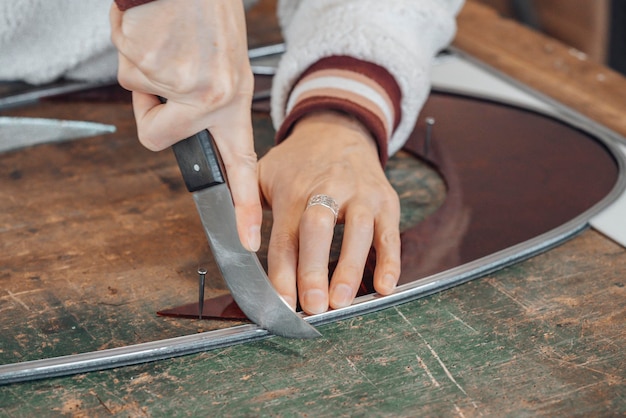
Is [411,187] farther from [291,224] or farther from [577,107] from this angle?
[577,107]

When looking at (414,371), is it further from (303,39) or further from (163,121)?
(303,39)

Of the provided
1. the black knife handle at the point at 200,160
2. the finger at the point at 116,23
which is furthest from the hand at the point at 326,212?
the finger at the point at 116,23

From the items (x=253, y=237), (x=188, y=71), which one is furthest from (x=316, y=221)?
(x=188, y=71)

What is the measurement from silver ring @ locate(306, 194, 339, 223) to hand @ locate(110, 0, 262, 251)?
16 centimetres

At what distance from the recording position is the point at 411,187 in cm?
81

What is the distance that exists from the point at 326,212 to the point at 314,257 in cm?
5

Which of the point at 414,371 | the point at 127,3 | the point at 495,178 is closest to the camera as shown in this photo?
the point at 127,3

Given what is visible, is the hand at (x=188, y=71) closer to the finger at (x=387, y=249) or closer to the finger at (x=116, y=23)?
the finger at (x=116, y=23)

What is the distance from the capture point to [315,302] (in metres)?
0.61

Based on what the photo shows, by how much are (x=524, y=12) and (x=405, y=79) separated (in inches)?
44.9

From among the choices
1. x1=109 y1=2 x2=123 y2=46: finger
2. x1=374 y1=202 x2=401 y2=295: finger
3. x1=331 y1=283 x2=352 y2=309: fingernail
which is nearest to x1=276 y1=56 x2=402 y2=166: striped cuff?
x1=374 y1=202 x2=401 y2=295: finger

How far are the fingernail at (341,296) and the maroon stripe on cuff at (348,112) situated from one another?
0.22 m

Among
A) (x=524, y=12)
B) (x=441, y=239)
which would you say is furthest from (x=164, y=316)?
(x=524, y=12)

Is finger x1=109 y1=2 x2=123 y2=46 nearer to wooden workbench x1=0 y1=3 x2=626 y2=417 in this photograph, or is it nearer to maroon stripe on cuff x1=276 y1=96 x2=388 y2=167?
wooden workbench x1=0 y1=3 x2=626 y2=417
